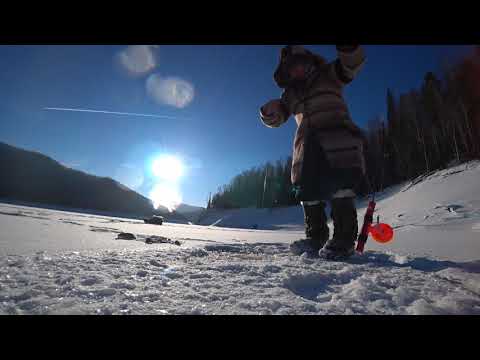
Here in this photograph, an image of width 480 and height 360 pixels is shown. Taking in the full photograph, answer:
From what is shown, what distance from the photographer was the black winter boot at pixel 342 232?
1.47m

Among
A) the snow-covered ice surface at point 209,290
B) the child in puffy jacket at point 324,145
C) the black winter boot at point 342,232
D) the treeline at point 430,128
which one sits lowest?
the snow-covered ice surface at point 209,290

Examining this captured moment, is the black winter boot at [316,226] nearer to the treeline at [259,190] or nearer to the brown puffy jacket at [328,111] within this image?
the brown puffy jacket at [328,111]

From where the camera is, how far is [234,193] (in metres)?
57.9

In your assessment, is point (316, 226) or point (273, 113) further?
point (273, 113)

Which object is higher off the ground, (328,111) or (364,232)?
(328,111)

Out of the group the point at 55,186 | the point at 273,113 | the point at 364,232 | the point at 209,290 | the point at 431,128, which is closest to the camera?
the point at 209,290

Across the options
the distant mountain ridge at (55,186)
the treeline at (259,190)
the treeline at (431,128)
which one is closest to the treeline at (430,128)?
the treeline at (431,128)

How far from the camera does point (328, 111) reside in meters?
1.79

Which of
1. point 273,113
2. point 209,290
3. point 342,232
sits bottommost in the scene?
point 209,290

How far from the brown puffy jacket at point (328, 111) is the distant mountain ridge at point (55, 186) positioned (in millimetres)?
41375

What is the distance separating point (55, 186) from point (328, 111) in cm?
4862

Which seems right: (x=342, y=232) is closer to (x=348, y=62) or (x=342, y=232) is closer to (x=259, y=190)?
(x=348, y=62)

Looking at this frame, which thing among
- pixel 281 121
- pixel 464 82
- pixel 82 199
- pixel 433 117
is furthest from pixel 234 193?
pixel 281 121

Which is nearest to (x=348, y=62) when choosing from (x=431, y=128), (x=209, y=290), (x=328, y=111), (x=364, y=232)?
(x=328, y=111)
